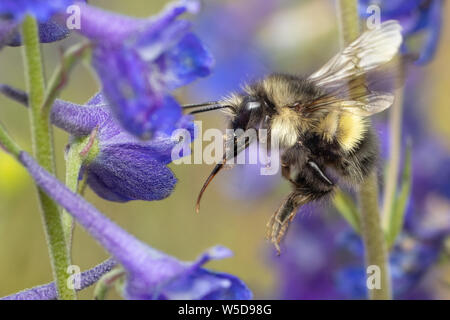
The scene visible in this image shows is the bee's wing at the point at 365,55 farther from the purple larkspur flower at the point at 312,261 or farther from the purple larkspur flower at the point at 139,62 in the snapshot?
the purple larkspur flower at the point at 312,261

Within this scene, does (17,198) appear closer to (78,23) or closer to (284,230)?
(284,230)

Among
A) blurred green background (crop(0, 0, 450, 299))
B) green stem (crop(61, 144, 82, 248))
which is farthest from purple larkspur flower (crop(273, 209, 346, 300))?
green stem (crop(61, 144, 82, 248))

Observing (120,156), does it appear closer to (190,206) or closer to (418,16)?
(418,16)

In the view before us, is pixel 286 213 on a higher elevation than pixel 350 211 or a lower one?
lower

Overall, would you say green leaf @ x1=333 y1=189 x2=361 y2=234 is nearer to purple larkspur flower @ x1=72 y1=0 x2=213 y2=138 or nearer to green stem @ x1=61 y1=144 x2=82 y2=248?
green stem @ x1=61 y1=144 x2=82 y2=248

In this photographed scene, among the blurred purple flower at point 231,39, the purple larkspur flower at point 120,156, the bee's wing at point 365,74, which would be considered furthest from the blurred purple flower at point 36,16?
the blurred purple flower at point 231,39

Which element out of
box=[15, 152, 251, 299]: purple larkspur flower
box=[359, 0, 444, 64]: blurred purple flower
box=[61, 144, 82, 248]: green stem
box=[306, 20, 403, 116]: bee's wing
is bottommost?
box=[15, 152, 251, 299]: purple larkspur flower

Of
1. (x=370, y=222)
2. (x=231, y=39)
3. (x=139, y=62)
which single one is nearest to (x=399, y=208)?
(x=370, y=222)
